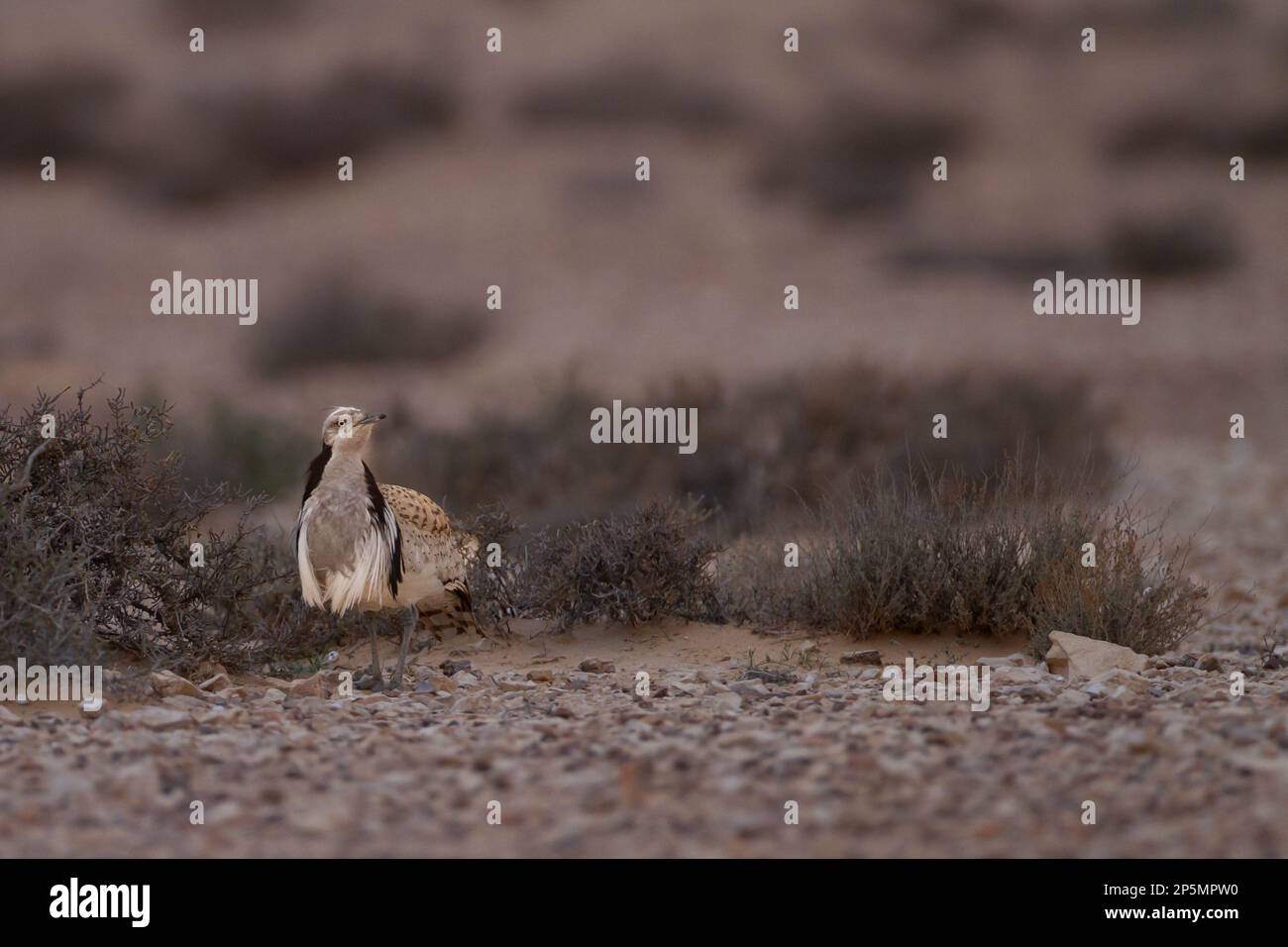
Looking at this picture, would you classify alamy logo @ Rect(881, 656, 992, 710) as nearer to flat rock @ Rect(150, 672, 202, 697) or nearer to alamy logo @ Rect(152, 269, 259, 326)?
flat rock @ Rect(150, 672, 202, 697)

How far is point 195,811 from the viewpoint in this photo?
4.77 m

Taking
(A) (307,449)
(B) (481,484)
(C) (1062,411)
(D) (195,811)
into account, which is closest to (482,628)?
(D) (195,811)

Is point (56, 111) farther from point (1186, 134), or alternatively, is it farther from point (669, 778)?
point (669, 778)

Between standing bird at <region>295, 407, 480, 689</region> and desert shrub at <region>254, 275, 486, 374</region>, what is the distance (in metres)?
22.6

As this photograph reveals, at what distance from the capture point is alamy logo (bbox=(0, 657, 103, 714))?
6.52m

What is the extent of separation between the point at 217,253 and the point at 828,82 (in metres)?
15.1

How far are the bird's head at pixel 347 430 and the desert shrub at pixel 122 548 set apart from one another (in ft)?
2.52

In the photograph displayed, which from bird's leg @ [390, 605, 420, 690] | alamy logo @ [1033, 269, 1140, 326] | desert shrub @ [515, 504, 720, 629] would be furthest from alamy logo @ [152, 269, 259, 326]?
alamy logo @ [1033, 269, 1140, 326]

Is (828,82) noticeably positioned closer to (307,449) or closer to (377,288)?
(377,288)

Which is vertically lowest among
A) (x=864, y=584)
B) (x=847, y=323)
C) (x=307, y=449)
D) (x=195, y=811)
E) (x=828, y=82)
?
(x=195, y=811)

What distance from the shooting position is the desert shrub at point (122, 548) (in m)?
7.11

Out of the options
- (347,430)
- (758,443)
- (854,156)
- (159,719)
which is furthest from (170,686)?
(854,156)

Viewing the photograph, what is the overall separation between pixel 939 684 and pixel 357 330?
25.2 meters
